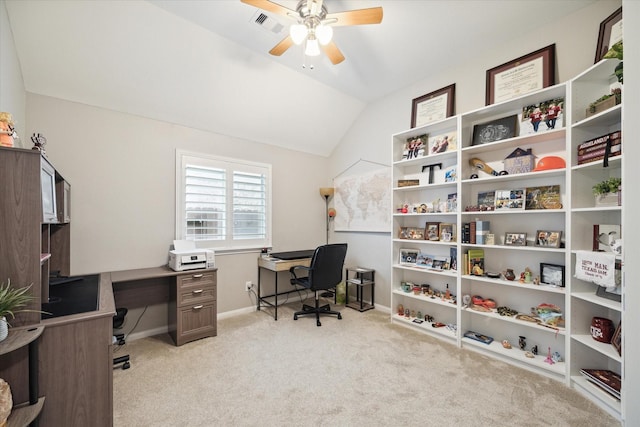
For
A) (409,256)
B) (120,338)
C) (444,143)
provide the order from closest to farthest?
1. (120,338)
2. (444,143)
3. (409,256)

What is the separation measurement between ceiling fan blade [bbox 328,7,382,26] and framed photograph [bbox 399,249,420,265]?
2.45 metres

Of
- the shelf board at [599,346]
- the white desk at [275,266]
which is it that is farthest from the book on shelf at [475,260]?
the white desk at [275,266]

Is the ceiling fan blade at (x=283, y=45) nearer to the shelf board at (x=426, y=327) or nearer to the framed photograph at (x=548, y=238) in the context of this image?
the framed photograph at (x=548, y=238)

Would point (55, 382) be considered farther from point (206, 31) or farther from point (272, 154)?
point (272, 154)

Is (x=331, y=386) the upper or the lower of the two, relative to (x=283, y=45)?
lower

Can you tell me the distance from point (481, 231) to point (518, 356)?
3.70ft

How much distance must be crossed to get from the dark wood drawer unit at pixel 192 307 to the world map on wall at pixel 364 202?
222cm

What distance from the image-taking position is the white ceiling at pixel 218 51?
2.19m

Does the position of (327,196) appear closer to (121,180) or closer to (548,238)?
(121,180)

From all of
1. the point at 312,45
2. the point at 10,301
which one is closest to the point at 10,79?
the point at 10,301

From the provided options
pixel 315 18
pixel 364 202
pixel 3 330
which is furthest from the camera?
pixel 364 202

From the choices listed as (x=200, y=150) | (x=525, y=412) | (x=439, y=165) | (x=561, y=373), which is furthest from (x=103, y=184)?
(x=561, y=373)

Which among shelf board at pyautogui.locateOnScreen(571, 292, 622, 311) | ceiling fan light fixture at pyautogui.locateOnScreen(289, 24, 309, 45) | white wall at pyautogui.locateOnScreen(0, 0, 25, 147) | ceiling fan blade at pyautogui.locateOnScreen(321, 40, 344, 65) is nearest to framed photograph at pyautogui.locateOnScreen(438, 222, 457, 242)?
shelf board at pyautogui.locateOnScreen(571, 292, 622, 311)

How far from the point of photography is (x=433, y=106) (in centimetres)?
311
